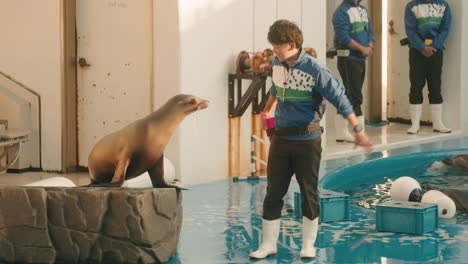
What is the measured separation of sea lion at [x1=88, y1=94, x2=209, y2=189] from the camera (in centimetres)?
581

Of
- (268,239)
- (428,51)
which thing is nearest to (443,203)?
(268,239)

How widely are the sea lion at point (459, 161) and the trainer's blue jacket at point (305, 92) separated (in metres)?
5.04

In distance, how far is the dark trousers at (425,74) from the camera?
12086 mm

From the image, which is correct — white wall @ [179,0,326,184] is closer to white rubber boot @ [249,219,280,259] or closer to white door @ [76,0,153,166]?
white door @ [76,0,153,166]

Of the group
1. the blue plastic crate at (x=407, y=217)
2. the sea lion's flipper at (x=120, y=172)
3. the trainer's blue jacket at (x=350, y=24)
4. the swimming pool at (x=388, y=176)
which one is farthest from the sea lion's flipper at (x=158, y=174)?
the trainer's blue jacket at (x=350, y=24)

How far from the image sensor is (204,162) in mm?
8570

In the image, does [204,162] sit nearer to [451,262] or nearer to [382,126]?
[451,262]

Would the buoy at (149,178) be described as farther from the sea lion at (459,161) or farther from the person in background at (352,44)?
the person in background at (352,44)

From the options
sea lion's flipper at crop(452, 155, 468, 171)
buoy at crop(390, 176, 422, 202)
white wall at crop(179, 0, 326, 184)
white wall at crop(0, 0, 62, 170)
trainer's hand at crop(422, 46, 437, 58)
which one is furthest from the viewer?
trainer's hand at crop(422, 46, 437, 58)

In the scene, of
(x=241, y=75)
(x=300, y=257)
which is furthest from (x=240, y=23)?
(x=300, y=257)

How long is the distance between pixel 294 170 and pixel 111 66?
3706 mm

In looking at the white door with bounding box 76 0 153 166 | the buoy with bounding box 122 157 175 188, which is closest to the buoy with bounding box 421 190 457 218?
the buoy with bounding box 122 157 175 188

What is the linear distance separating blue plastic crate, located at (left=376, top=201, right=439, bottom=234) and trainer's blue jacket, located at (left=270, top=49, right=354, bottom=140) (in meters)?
1.09

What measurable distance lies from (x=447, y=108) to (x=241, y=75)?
16.8ft
